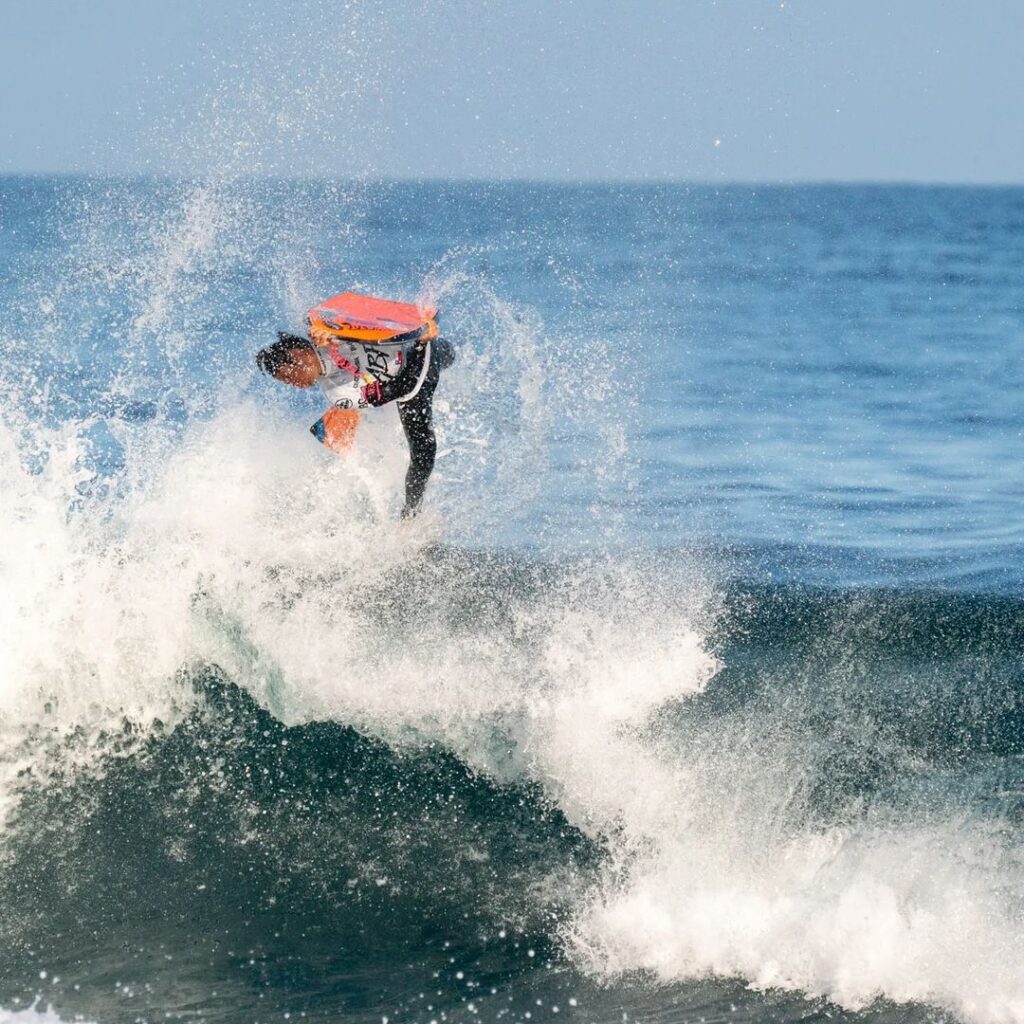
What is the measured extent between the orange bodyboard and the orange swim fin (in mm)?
578

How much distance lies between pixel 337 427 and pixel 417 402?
0.53m

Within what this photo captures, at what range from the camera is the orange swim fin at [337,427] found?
8211 millimetres

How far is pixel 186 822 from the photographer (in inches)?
239

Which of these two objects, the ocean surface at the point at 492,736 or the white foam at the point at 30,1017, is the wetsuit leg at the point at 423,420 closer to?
the ocean surface at the point at 492,736

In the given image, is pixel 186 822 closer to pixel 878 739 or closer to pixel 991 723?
pixel 878 739

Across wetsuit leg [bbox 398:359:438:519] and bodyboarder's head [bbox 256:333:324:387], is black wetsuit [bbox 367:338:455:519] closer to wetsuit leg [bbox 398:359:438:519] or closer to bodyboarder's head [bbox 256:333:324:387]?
wetsuit leg [bbox 398:359:438:519]

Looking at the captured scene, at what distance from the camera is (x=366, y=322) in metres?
7.73

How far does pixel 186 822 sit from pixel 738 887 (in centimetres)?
248

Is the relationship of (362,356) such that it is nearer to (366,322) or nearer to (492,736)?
(366,322)

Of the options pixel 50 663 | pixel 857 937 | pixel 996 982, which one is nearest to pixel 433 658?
pixel 50 663

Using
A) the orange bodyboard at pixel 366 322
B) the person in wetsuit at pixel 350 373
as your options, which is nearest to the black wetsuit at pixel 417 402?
the person in wetsuit at pixel 350 373

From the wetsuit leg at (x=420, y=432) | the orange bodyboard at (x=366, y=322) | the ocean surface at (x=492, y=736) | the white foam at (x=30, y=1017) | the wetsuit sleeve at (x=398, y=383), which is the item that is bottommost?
the white foam at (x=30, y=1017)

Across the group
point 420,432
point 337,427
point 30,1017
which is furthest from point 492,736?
point 337,427

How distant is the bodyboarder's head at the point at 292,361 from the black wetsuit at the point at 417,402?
1.18 ft
